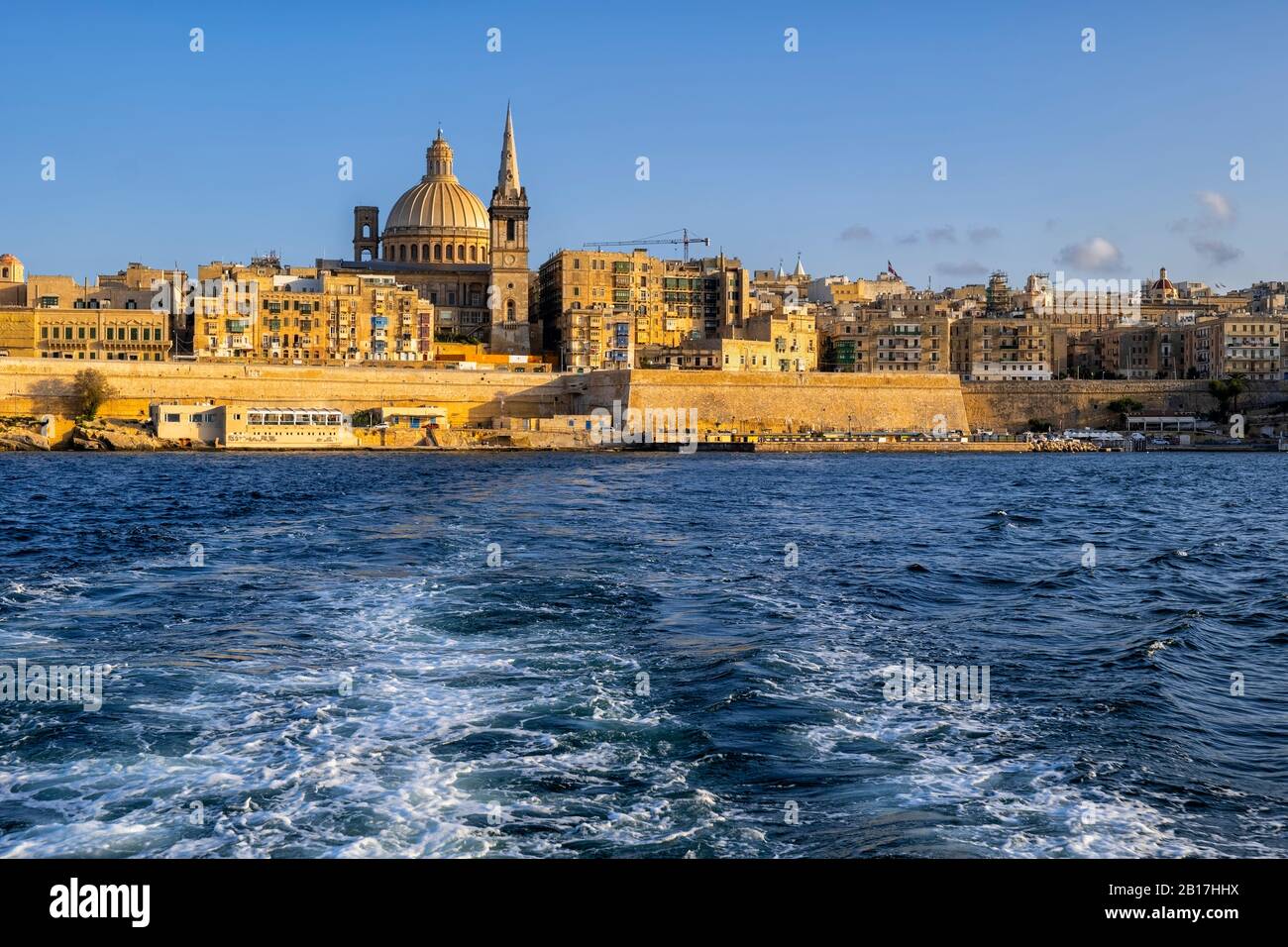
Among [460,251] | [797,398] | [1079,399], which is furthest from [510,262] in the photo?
[1079,399]

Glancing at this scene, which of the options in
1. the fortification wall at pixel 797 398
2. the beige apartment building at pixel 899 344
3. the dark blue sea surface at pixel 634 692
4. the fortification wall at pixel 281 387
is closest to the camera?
the dark blue sea surface at pixel 634 692

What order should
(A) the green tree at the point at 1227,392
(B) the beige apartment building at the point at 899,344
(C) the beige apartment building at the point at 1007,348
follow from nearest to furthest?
(A) the green tree at the point at 1227,392 → (B) the beige apartment building at the point at 899,344 → (C) the beige apartment building at the point at 1007,348

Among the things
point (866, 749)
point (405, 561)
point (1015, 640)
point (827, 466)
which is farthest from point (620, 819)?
point (827, 466)

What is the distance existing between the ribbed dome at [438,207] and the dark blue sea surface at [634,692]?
74904 mm

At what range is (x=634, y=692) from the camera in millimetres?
11227

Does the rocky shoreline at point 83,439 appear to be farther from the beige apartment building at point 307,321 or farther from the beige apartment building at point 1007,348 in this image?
the beige apartment building at point 1007,348

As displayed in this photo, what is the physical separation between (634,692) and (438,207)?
9308 centimetres

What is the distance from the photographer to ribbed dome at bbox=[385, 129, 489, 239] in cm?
9888

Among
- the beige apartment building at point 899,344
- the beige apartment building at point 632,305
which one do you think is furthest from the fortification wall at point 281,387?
the beige apartment building at point 899,344

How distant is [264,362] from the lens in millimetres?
72500

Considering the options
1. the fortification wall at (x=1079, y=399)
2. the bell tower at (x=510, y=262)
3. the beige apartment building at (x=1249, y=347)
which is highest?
the bell tower at (x=510, y=262)

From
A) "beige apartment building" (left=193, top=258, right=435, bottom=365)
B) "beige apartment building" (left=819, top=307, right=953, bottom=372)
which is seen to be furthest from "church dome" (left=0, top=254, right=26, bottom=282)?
"beige apartment building" (left=819, top=307, right=953, bottom=372)

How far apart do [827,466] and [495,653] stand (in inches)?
1789

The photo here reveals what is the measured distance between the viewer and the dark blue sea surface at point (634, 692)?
25.2 feet
